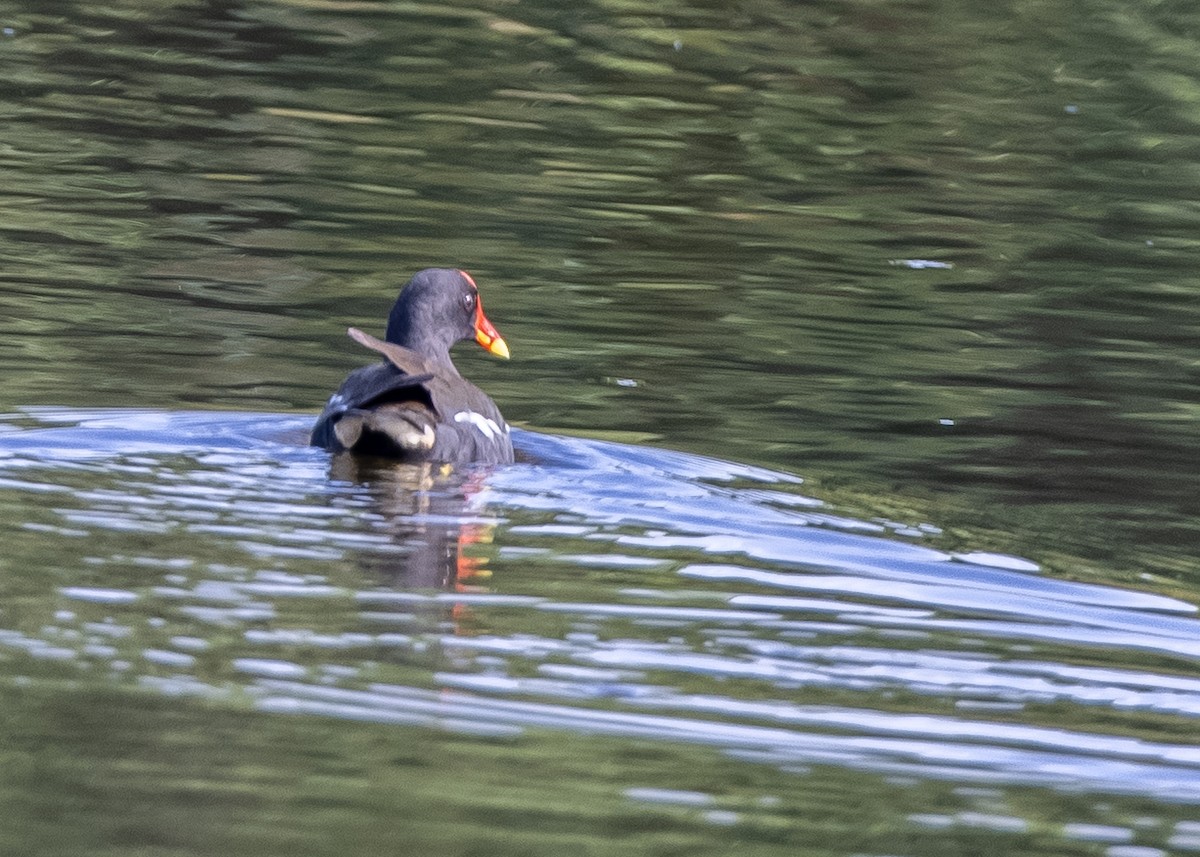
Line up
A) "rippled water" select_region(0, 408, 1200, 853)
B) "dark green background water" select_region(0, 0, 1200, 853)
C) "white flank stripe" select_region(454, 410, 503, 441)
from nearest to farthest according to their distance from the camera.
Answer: "dark green background water" select_region(0, 0, 1200, 853)
"rippled water" select_region(0, 408, 1200, 853)
"white flank stripe" select_region(454, 410, 503, 441)

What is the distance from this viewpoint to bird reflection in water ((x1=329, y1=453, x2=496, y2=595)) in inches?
292

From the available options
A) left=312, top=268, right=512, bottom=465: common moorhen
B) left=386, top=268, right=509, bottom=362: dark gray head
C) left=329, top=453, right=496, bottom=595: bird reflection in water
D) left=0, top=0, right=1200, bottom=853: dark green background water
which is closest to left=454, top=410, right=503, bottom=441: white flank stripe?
left=312, top=268, right=512, bottom=465: common moorhen

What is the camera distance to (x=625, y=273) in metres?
14.1

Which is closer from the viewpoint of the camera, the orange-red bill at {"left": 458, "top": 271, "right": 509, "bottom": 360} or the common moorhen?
the common moorhen

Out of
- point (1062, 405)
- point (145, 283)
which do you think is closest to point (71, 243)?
point (145, 283)

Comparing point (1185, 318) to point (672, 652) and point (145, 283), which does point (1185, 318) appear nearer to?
point (145, 283)

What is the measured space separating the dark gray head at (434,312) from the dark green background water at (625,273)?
59 cm

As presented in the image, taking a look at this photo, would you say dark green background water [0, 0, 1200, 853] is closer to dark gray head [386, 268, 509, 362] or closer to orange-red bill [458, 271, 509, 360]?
orange-red bill [458, 271, 509, 360]

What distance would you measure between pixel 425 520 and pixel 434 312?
94.6 inches

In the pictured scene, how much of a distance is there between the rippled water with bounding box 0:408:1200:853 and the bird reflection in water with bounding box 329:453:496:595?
0.02 meters

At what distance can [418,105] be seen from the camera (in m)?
19.1

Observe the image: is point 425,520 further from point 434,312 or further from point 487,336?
point 487,336

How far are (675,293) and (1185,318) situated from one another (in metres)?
2.93

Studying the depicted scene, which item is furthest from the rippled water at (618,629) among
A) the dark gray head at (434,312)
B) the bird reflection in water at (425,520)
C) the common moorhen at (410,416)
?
the dark gray head at (434,312)
